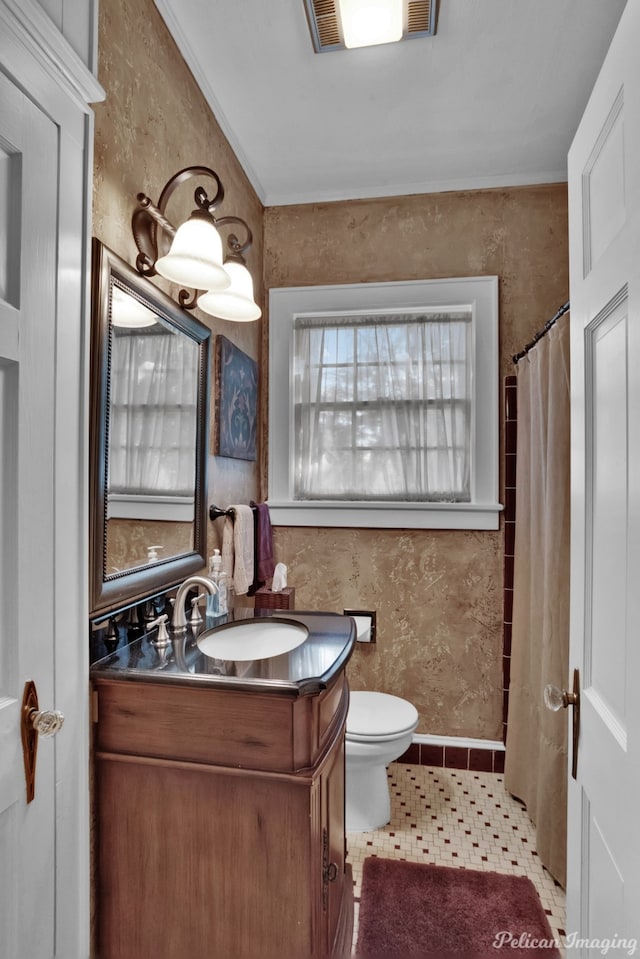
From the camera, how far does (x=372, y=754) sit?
6.10 ft

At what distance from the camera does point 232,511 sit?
202cm

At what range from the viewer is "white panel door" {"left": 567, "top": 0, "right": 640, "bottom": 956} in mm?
731

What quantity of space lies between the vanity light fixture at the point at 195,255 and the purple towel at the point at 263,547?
94 centimetres

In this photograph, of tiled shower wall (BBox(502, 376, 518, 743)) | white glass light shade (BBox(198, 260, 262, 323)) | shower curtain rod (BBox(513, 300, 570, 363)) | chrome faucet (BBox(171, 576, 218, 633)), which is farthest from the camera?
tiled shower wall (BBox(502, 376, 518, 743))

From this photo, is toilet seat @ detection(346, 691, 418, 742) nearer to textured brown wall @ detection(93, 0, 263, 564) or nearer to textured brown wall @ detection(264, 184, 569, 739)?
textured brown wall @ detection(264, 184, 569, 739)

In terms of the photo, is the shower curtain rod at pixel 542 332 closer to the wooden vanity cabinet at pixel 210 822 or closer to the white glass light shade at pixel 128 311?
the white glass light shade at pixel 128 311

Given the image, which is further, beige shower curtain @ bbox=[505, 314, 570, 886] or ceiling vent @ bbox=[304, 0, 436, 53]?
beige shower curtain @ bbox=[505, 314, 570, 886]

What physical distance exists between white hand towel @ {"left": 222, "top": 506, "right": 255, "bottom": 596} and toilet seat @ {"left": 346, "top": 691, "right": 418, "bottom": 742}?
66 cm

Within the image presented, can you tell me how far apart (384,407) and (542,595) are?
1.10 m

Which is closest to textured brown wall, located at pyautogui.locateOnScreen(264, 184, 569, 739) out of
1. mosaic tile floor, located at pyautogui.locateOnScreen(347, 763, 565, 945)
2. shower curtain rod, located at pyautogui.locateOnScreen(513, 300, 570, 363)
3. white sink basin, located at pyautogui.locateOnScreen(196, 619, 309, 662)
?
shower curtain rod, located at pyautogui.locateOnScreen(513, 300, 570, 363)

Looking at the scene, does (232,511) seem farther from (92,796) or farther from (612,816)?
(612,816)

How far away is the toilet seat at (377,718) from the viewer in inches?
73.3

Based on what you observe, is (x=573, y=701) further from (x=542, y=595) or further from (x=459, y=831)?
(x=459, y=831)

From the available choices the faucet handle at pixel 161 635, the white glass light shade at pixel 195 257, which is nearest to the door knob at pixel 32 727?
the faucet handle at pixel 161 635
